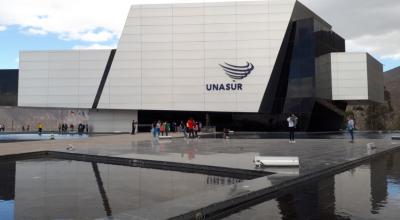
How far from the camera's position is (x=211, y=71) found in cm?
5481

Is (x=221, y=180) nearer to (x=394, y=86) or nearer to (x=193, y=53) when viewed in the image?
(x=193, y=53)

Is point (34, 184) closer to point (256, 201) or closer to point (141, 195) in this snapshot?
point (141, 195)

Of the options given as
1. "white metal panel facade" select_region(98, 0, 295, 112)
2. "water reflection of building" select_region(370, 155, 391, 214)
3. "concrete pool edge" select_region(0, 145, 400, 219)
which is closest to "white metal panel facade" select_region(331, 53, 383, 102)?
"white metal panel facade" select_region(98, 0, 295, 112)

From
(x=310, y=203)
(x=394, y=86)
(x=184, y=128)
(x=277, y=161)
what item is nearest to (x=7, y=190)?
(x=310, y=203)

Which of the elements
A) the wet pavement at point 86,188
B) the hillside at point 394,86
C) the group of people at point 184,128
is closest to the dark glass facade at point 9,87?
the group of people at point 184,128

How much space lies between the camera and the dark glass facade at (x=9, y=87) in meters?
59.8

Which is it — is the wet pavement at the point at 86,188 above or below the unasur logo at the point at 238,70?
below

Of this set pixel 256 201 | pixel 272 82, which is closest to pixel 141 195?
pixel 256 201

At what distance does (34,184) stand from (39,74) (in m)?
50.4

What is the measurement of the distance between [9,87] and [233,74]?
3081cm

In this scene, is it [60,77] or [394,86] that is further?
[394,86]

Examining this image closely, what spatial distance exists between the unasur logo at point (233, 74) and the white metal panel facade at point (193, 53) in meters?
0.39

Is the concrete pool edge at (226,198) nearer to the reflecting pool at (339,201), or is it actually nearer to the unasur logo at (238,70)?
→ the reflecting pool at (339,201)

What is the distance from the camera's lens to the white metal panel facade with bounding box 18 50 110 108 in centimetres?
5691
